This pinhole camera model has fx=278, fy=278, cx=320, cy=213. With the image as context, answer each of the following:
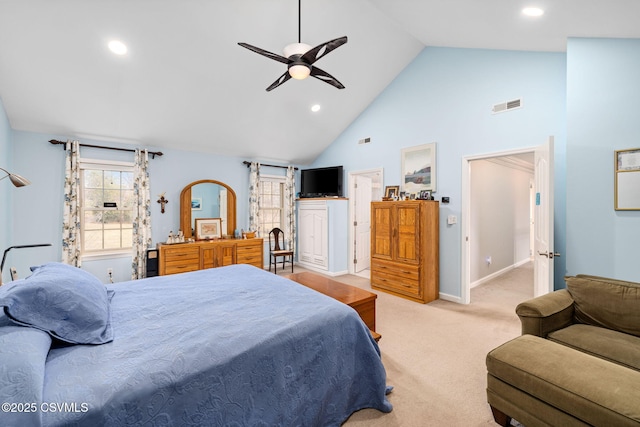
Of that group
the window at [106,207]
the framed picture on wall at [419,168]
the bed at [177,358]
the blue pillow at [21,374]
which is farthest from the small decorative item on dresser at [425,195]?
the window at [106,207]

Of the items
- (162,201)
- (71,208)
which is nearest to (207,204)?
(162,201)

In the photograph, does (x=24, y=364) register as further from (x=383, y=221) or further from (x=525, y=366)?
(x=383, y=221)

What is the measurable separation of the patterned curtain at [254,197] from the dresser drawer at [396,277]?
8.48 feet

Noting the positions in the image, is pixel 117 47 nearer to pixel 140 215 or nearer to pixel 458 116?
pixel 140 215

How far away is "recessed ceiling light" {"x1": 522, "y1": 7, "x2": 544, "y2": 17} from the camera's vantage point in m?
2.48

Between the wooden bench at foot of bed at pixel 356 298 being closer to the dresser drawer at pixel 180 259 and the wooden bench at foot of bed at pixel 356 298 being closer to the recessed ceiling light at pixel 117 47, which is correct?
the dresser drawer at pixel 180 259

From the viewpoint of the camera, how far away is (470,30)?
3.32 metres

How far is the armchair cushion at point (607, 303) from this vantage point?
1986 millimetres

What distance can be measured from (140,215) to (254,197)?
6.73ft

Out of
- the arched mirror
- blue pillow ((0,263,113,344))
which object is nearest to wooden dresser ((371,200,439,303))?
the arched mirror

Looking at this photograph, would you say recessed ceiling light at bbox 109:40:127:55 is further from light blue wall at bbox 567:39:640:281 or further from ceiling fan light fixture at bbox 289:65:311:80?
light blue wall at bbox 567:39:640:281

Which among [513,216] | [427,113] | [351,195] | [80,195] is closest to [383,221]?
[351,195]

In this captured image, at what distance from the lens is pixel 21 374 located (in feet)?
3.24

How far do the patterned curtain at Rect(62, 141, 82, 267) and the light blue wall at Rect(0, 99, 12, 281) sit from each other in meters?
0.55
